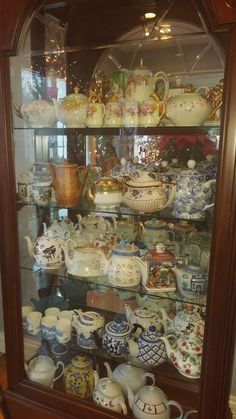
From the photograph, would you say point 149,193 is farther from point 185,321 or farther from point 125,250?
point 185,321

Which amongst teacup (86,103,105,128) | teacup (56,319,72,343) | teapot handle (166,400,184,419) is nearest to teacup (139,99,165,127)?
teacup (86,103,105,128)

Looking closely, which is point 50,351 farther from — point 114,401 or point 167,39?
point 167,39

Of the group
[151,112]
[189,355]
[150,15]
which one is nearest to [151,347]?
[189,355]

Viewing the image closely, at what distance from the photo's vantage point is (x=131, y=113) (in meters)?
1.13

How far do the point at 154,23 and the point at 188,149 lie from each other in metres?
0.45

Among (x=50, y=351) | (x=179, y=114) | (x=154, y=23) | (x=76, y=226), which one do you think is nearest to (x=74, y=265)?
(x=76, y=226)

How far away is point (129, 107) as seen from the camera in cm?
112

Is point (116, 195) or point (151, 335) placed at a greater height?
point (116, 195)

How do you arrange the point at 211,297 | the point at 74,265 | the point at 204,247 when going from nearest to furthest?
the point at 211,297
the point at 204,247
the point at 74,265

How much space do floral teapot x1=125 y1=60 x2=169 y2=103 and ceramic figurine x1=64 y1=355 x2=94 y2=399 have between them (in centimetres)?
102

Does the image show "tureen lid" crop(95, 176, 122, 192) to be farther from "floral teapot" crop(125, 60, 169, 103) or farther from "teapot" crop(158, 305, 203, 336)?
"teapot" crop(158, 305, 203, 336)

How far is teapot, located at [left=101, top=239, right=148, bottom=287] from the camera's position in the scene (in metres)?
1.19

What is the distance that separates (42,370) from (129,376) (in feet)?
1.16

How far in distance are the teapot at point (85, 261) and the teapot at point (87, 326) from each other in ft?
0.56
